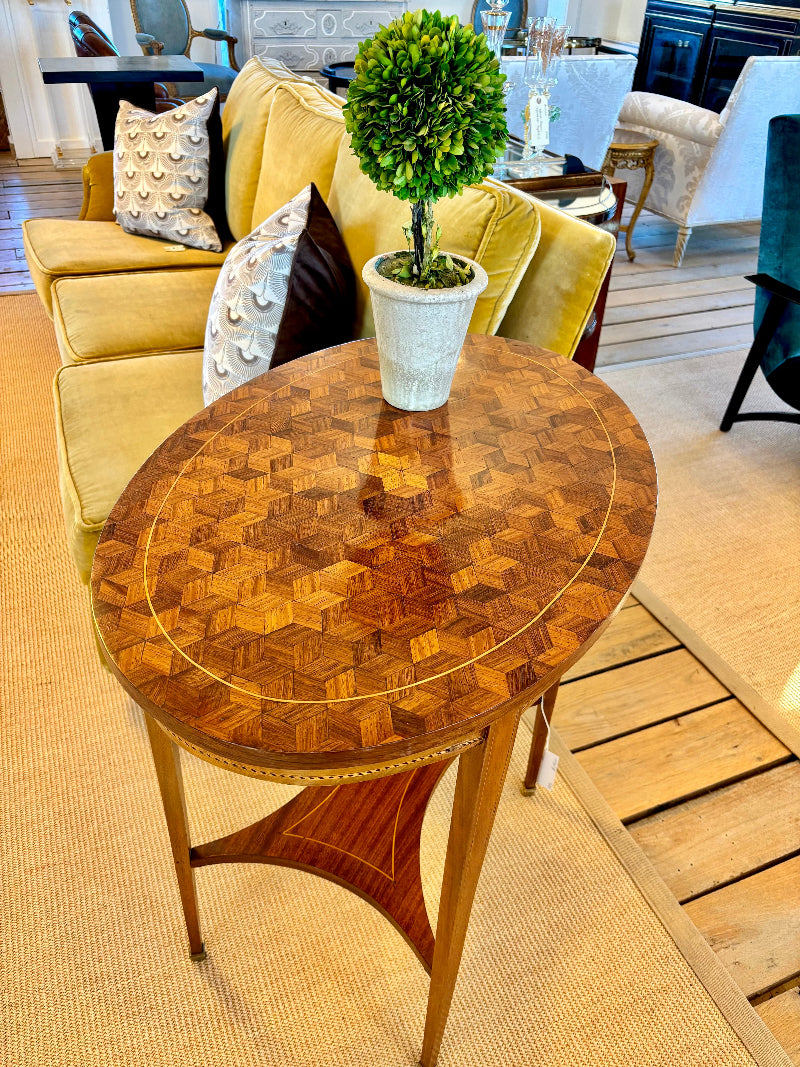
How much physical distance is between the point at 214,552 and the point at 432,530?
0.80 feet

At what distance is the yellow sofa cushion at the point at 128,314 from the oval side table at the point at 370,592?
86cm

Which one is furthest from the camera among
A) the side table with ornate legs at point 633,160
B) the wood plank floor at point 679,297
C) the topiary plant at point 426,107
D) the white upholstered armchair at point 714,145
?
the side table with ornate legs at point 633,160

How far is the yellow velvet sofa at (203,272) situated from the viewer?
1.39 meters

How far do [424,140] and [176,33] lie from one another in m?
4.77

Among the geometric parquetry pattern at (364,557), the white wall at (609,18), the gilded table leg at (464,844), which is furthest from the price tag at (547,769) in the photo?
the white wall at (609,18)

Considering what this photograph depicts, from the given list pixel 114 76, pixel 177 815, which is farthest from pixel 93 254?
pixel 177 815

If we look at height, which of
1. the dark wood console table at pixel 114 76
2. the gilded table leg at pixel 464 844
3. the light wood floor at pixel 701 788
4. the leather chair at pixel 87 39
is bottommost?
the light wood floor at pixel 701 788

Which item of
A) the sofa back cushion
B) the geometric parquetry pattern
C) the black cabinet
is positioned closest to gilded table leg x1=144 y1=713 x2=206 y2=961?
the geometric parquetry pattern

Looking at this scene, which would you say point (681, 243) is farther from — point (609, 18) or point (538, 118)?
point (609, 18)

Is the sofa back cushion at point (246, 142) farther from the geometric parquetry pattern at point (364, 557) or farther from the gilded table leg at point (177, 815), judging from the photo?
the gilded table leg at point (177, 815)

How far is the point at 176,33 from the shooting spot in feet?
15.3

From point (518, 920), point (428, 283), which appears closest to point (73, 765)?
point (518, 920)

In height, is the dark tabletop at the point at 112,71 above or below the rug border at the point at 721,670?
above

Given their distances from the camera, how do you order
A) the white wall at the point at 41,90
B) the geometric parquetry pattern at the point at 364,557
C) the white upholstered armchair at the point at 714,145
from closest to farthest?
the geometric parquetry pattern at the point at 364,557 < the white upholstered armchair at the point at 714,145 < the white wall at the point at 41,90
